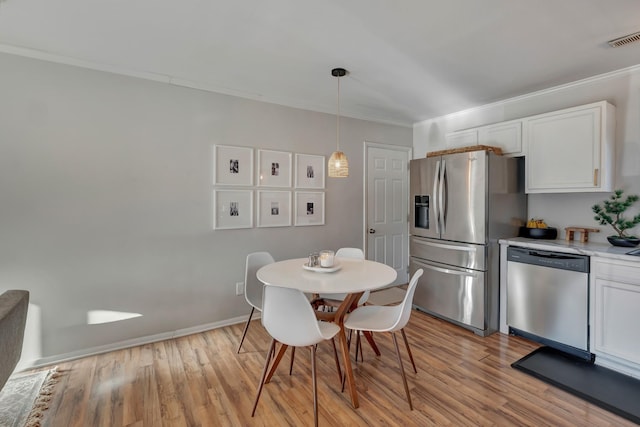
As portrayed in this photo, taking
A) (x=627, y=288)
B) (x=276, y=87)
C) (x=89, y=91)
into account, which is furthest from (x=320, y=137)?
(x=627, y=288)

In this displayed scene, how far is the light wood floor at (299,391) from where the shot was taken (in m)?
1.84

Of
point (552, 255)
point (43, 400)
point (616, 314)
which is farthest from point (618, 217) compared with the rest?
point (43, 400)

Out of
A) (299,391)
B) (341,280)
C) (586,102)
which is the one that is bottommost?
(299,391)

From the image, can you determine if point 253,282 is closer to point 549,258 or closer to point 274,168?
point 274,168

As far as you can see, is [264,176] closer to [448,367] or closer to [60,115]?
[60,115]

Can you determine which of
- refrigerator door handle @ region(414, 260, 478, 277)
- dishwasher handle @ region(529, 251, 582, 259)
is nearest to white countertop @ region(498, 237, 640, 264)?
dishwasher handle @ region(529, 251, 582, 259)

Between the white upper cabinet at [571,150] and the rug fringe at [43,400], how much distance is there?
4.33 m

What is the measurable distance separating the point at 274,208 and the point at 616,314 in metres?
3.14

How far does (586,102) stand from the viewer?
2.94m

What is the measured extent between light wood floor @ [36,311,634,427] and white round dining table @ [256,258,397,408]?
0.22 metres

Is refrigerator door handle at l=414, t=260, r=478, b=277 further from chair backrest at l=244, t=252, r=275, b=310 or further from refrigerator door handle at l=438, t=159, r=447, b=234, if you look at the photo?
chair backrest at l=244, t=252, r=275, b=310

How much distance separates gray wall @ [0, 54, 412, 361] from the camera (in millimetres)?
2352

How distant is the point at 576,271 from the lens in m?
2.52

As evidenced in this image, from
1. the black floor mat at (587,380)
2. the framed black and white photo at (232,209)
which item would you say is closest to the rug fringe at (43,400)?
the framed black and white photo at (232,209)
